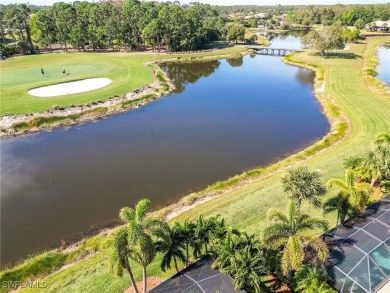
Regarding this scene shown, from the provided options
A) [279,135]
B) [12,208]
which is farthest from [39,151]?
[279,135]

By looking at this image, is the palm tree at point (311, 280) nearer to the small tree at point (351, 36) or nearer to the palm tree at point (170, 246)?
the palm tree at point (170, 246)

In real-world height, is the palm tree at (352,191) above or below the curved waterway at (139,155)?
above

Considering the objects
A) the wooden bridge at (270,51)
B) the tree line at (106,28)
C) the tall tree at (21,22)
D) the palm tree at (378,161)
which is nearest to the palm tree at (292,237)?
the palm tree at (378,161)

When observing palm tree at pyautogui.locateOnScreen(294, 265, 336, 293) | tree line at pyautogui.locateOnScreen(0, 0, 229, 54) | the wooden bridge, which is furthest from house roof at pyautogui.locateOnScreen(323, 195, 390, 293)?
the wooden bridge

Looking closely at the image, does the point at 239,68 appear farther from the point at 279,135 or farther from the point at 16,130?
the point at 16,130

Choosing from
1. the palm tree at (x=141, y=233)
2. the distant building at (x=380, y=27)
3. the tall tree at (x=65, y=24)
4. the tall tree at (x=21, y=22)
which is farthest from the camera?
the distant building at (x=380, y=27)

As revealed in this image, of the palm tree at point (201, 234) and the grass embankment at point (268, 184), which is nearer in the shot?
the palm tree at point (201, 234)

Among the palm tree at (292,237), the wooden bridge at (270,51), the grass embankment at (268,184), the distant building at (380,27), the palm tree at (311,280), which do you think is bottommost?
the grass embankment at (268,184)

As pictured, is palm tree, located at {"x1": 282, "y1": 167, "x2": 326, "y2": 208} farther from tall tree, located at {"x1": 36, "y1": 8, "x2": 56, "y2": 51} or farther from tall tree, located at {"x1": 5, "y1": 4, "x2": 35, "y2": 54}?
tall tree, located at {"x1": 36, "y1": 8, "x2": 56, "y2": 51}
